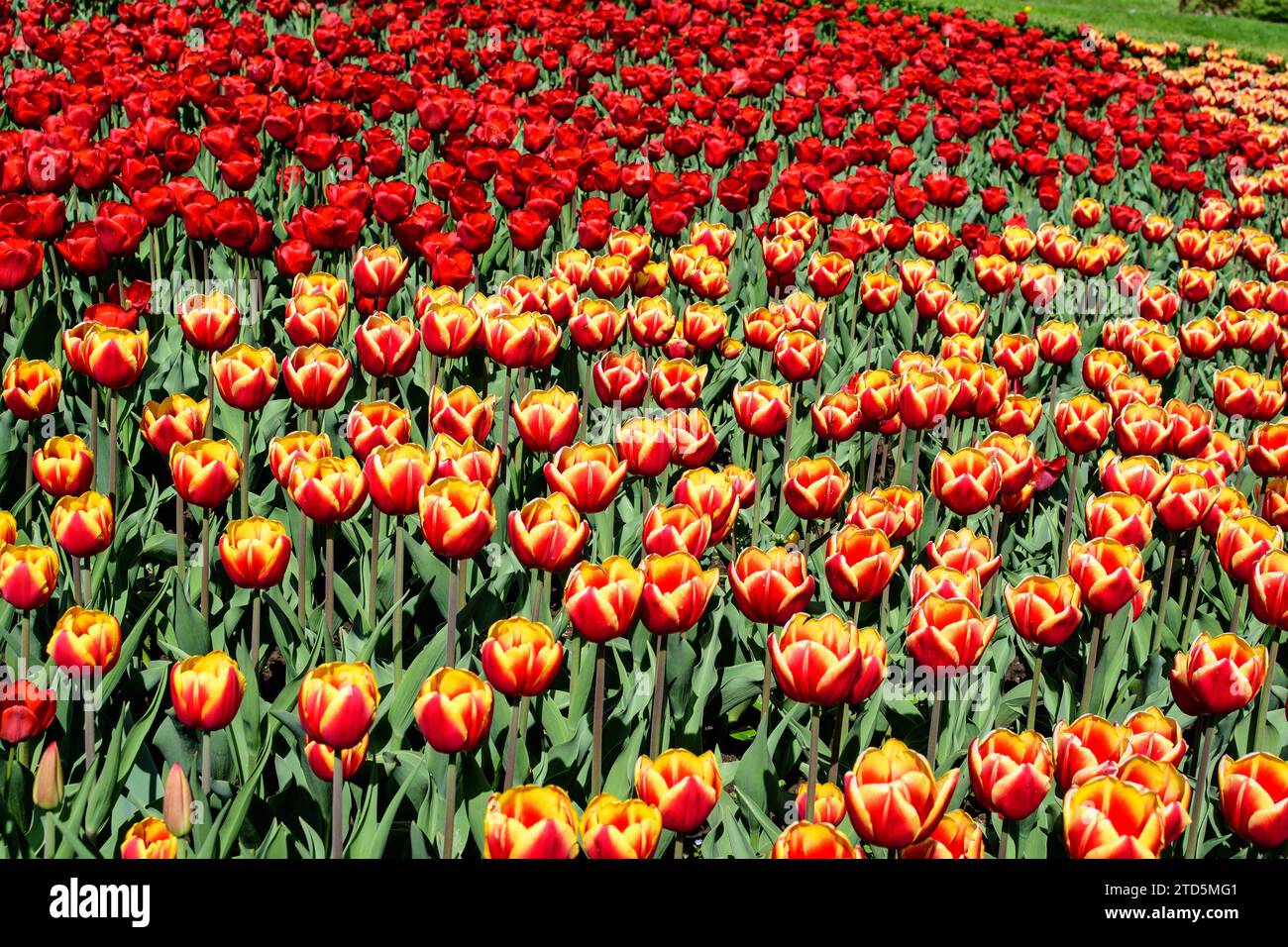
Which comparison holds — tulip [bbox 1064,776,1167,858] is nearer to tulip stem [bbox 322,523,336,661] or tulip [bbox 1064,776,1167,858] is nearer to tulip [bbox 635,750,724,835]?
tulip [bbox 635,750,724,835]

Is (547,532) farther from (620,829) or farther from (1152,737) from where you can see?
(1152,737)

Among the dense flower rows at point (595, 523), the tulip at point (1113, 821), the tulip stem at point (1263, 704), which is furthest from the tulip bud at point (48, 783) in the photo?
the tulip stem at point (1263, 704)

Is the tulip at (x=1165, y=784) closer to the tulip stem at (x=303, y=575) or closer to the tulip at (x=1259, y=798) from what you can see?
the tulip at (x=1259, y=798)

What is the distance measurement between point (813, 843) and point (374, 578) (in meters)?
1.69

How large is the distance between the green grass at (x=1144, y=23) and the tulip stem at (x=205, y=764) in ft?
63.3

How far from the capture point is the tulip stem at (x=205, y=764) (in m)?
2.59

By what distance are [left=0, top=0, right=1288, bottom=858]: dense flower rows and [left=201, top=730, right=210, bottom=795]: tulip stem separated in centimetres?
7

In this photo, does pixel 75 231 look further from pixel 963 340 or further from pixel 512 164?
pixel 963 340

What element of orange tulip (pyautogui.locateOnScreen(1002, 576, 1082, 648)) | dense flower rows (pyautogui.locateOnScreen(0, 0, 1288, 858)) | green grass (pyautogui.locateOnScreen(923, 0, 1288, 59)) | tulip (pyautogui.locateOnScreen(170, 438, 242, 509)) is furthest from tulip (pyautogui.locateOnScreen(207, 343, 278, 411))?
green grass (pyautogui.locateOnScreen(923, 0, 1288, 59))

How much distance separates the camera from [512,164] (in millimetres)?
6129

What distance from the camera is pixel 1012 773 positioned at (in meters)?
2.34

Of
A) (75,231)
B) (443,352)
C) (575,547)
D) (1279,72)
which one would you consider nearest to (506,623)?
(575,547)

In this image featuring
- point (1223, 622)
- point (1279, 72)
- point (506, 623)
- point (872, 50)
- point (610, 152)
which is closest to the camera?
point (506, 623)

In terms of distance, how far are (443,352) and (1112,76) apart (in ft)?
33.6
